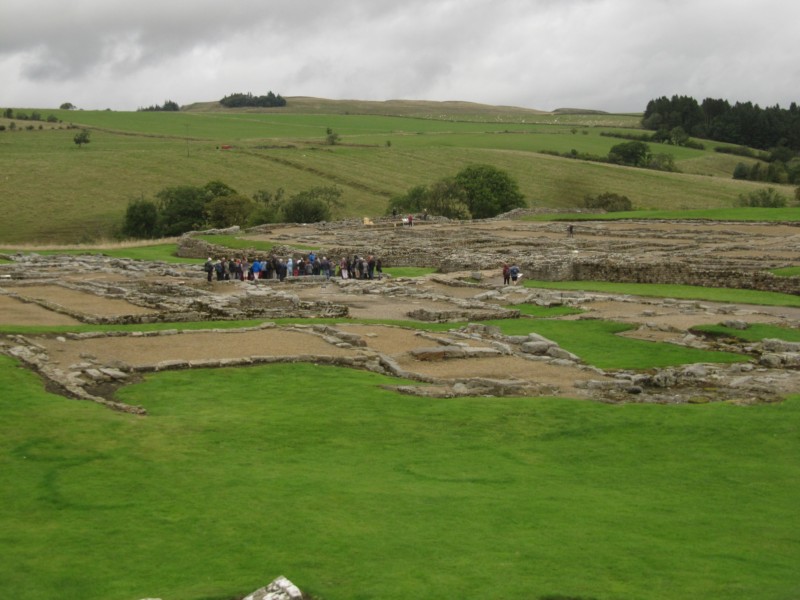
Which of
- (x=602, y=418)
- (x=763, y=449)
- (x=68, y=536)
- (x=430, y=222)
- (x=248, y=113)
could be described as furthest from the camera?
(x=248, y=113)

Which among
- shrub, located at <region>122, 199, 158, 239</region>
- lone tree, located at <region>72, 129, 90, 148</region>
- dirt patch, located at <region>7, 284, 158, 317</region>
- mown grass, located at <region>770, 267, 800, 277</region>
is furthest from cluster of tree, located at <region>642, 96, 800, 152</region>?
dirt patch, located at <region>7, 284, 158, 317</region>

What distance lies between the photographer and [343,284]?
128 feet

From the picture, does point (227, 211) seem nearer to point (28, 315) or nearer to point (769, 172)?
point (28, 315)

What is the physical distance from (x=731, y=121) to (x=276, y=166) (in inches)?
2919

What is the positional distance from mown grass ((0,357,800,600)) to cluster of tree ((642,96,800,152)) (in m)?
133

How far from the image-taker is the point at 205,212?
7525 cm

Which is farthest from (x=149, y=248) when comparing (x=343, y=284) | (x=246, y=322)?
(x=246, y=322)

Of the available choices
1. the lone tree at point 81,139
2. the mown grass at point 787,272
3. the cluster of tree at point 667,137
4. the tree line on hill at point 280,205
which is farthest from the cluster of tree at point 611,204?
the lone tree at point 81,139

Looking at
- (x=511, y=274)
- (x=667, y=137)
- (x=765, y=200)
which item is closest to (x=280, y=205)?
(x=765, y=200)

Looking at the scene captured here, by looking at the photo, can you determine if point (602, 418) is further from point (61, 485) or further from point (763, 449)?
point (61, 485)

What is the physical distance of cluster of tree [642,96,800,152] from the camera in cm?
13800

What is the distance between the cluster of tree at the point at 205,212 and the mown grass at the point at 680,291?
36.5 metres

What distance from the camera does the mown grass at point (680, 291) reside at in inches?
1383

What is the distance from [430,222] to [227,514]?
65317 millimetres
